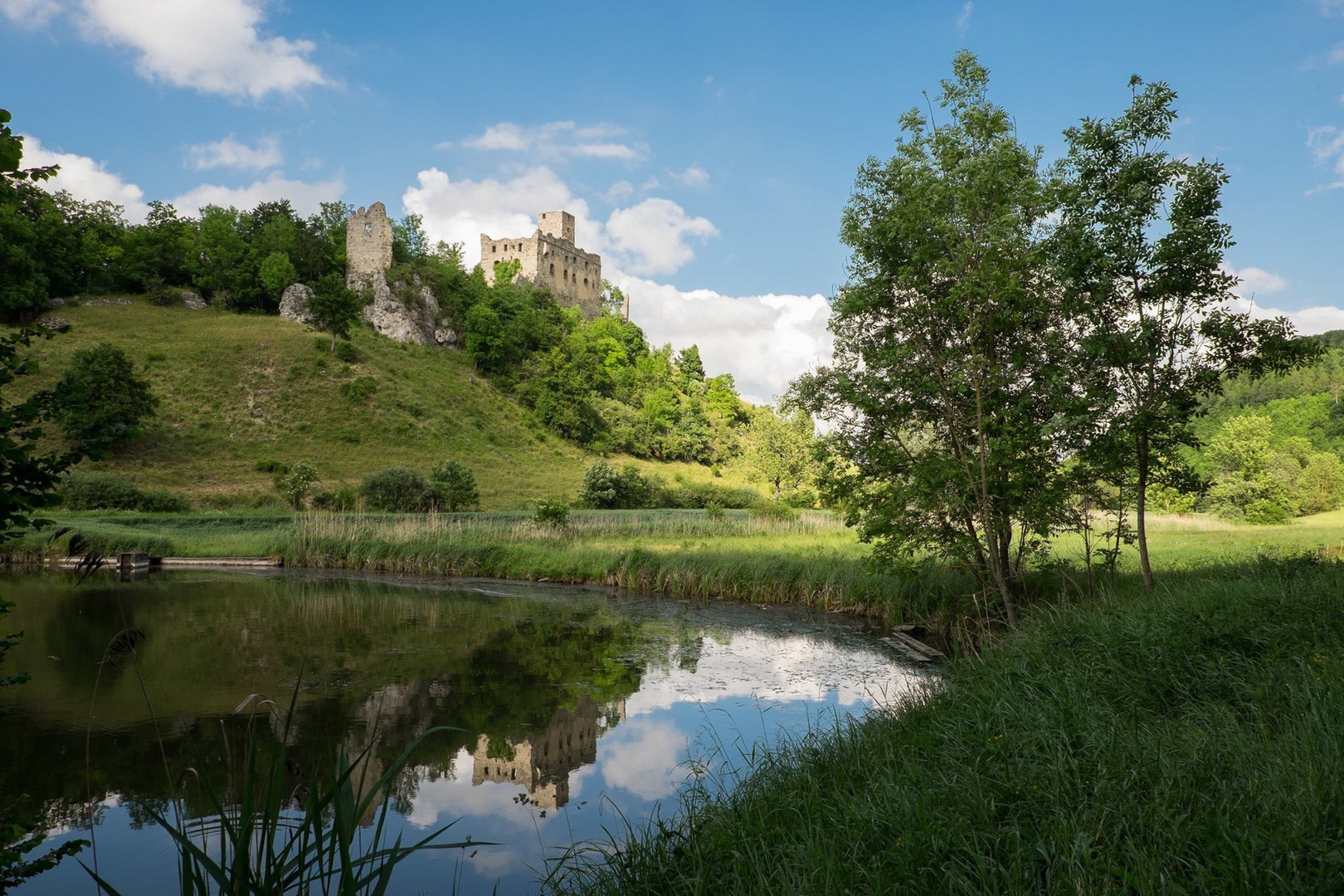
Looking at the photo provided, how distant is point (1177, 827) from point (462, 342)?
3005 inches

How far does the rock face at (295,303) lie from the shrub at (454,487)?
36.8m

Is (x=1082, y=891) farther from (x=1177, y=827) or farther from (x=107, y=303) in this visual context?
(x=107, y=303)

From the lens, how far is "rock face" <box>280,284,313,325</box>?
65.8m

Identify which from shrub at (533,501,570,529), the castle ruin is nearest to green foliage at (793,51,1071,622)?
shrub at (533,501,570,529)

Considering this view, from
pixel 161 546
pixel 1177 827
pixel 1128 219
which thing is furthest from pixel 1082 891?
pixel 161 546

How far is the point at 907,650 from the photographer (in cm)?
1124

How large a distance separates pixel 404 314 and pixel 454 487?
4041 centimetres

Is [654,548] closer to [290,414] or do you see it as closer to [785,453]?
[785,453]

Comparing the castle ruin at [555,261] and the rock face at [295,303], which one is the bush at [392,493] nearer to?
the rock face at [295,303]

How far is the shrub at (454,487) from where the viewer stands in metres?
35.1

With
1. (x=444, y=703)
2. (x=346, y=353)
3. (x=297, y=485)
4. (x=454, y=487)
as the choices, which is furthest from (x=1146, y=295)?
(x=346, y=353)

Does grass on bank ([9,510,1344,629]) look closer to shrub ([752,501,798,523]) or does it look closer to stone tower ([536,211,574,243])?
shrub ([752,501,798,523])

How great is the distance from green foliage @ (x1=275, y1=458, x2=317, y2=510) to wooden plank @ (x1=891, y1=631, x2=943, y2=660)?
A: 30.0m

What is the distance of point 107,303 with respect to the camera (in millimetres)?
62062
